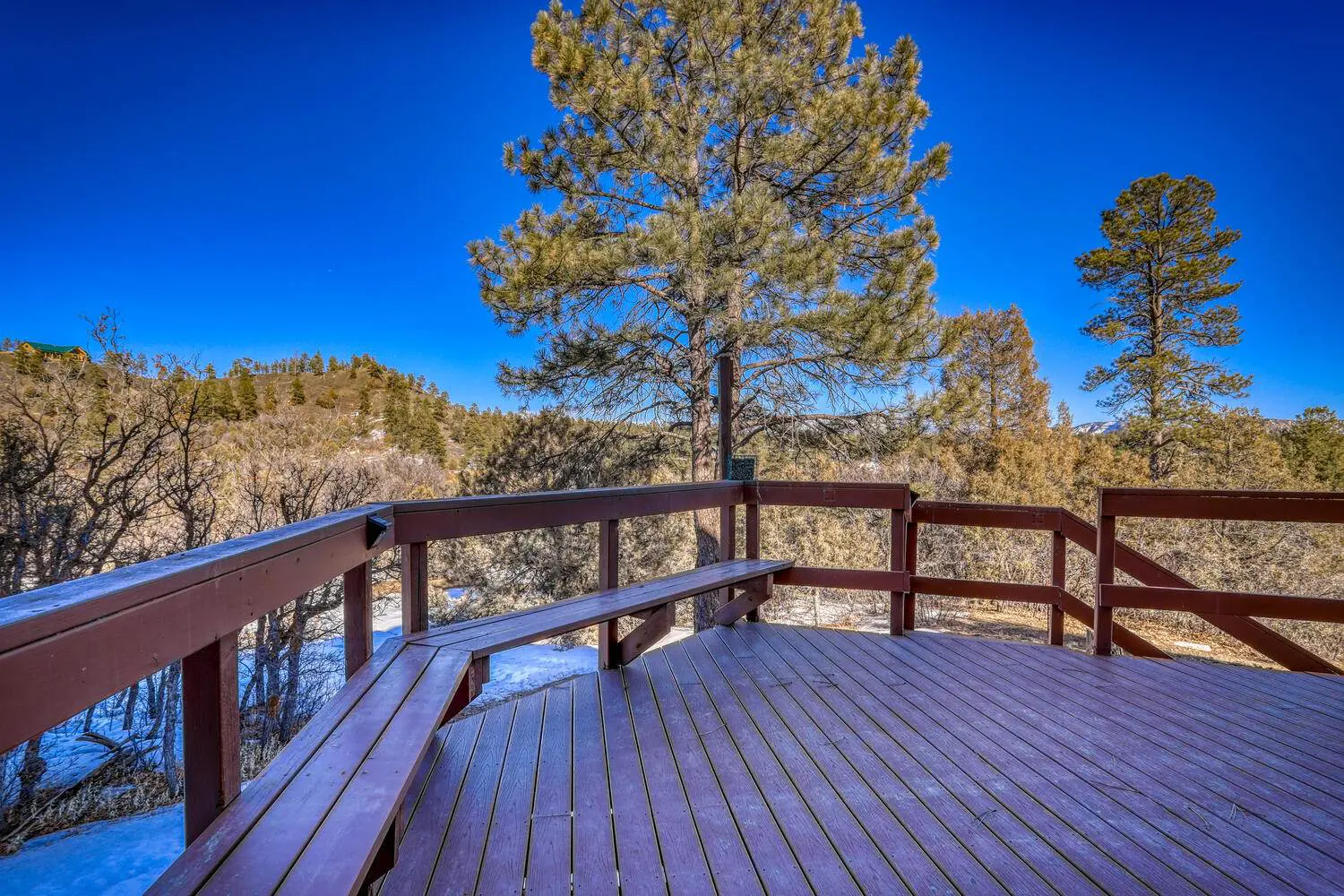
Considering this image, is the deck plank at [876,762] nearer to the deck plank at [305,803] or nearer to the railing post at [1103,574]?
the deck plank at [305,803]

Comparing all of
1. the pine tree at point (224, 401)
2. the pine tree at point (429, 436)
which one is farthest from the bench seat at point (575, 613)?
the pine tree at point (429, 436)

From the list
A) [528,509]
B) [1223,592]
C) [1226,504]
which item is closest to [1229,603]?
[1223,592]

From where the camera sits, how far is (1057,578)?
3.54 m

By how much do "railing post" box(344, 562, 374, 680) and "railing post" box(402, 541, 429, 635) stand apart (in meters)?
0.26

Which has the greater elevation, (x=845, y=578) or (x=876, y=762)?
(x=845, y=578)

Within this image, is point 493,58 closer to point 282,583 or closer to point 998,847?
point 282,583

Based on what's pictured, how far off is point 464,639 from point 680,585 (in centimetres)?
127

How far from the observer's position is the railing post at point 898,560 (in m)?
3.57

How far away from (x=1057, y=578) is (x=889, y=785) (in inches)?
93.1

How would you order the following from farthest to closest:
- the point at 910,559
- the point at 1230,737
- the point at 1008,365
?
the point at 1008,365 → the point at 910,559 → the point at 1230,737

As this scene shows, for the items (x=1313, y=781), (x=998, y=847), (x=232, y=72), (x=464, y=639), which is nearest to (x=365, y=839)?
(x=464, y=639)

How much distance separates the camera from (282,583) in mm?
1283

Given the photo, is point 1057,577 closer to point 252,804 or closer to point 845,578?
point 845,578

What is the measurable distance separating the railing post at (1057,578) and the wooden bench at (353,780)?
282 cm
